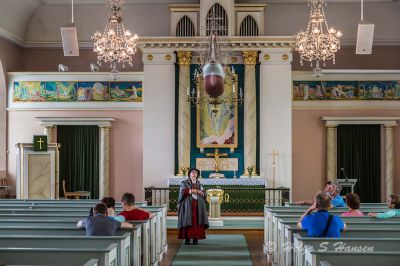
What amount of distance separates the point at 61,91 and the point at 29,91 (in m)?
0.99

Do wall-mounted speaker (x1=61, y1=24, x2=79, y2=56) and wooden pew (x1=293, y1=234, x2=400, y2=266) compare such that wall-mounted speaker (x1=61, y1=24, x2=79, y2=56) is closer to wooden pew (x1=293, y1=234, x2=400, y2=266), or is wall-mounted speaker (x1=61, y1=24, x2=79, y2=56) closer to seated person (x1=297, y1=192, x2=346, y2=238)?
seated person (x1=297, y1=192, x2=346, y2=238)

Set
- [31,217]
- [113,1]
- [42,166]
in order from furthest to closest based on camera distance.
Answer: [42,166]
[113,1]
[31,217]

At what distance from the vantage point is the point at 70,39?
13.1 m

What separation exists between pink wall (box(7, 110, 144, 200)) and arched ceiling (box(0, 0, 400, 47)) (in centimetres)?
270

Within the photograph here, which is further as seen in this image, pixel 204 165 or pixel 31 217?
pixel 204 165

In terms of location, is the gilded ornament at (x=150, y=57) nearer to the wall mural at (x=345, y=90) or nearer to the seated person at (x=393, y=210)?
the wall mural at (x=345, y=90)

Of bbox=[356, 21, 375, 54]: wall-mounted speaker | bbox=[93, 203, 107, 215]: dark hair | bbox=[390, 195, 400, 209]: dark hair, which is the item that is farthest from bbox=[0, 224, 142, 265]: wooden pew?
bbox=[356, 21, 375, 54]: wall-mounted speaker

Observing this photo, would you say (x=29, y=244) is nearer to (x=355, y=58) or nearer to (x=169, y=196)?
(x=169, y=196)

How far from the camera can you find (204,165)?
16.8m

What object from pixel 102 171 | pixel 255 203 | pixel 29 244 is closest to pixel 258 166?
pixel 255 203

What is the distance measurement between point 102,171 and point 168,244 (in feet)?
21.4

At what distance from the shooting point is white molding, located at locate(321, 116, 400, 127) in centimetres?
1684

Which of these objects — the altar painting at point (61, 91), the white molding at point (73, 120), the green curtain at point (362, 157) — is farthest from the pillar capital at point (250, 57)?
the altar painting at point (61, 91)

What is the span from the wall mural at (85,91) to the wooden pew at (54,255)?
12.3 m
